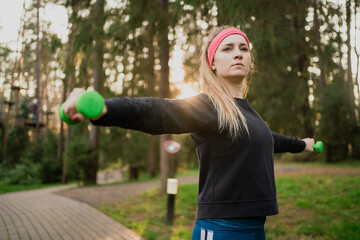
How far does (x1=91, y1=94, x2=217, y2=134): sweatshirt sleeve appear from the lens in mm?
1095

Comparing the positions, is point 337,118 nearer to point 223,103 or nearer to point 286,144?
point 286,144

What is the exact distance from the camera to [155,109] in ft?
3.88

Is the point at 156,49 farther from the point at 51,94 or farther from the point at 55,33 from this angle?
the point at 51,94

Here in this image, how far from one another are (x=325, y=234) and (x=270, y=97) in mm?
10369

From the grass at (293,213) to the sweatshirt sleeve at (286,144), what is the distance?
292 centimetres

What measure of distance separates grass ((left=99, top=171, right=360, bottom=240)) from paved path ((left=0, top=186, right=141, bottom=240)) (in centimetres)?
39

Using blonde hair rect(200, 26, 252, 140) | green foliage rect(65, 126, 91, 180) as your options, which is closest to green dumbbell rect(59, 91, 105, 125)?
blonde hair rect(200, 26, 252, 140)

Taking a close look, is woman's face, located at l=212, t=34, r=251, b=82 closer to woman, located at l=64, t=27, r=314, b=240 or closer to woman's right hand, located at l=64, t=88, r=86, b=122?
woman, located at l=64, t=27, r=314, b=240

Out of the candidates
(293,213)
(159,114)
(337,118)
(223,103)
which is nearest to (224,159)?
(223,103)

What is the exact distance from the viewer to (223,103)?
147cm

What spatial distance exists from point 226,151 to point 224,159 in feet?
0.15

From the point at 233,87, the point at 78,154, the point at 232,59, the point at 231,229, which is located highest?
the point at 232,59

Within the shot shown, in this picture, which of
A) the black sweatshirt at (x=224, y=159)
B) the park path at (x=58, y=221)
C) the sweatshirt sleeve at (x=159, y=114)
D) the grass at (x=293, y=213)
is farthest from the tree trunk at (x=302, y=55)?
the park path at (x=58, y=221)

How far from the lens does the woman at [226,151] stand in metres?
1.26
